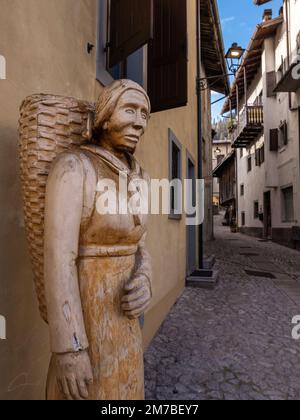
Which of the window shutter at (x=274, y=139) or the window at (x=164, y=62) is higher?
the window shutter at (x=274, y=139)

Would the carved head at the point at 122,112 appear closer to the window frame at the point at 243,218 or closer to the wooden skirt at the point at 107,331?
the wooden skirt at the point at 107,331

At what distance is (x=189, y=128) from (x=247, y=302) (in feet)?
13.8

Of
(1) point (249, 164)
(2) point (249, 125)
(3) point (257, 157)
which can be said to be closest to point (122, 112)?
(2) point (249, 125)

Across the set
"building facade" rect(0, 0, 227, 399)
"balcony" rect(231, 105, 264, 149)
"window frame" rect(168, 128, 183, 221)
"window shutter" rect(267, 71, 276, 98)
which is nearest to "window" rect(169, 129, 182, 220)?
"window frame" rect(168, 128, 183, 221)

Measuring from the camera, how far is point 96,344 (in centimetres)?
116

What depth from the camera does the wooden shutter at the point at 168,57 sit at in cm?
354

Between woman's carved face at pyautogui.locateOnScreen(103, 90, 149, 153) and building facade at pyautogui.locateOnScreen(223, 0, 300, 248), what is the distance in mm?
12727

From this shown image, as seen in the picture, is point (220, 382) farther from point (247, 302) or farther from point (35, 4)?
point (35, 4)

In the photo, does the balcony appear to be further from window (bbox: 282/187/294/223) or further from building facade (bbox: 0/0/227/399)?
building facade (bbox: 0/0/227/399)

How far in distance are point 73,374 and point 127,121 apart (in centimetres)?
99

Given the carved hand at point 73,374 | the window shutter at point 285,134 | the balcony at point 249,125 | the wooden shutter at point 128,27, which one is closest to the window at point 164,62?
the wooden shutter at point 128,27

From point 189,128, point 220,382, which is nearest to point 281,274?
point 189,128

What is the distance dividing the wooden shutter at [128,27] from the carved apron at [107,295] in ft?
5.21

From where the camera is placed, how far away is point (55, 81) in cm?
181
